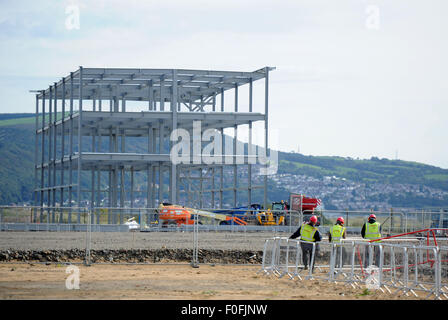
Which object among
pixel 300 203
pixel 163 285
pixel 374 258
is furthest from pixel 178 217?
pixel 374 258

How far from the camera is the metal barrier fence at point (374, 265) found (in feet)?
56.3

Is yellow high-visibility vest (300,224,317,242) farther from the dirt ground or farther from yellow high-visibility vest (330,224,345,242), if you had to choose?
the dirt ground

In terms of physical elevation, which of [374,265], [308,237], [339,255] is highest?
[308,237]

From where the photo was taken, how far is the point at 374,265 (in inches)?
747

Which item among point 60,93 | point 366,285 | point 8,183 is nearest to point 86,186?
point 8,183

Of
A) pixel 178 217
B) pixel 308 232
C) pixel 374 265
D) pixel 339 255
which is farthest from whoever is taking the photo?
pixel 178 217

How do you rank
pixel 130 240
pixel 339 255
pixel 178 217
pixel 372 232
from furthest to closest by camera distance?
1. pixel 178 217
2. pixel 130 240
3. pixel 372 232
4. pixel 339 255

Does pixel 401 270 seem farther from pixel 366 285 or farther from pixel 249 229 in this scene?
pixel 249 229

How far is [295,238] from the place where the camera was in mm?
22750

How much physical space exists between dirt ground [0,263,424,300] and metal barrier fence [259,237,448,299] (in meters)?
0.35

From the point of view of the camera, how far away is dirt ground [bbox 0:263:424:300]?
1684 cm

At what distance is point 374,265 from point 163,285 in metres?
5.20

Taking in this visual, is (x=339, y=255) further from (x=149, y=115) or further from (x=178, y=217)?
(x=149, y=115)

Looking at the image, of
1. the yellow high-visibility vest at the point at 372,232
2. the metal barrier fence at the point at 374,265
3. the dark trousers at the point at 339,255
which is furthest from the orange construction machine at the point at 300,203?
the dark trousers at the point at 339,255
